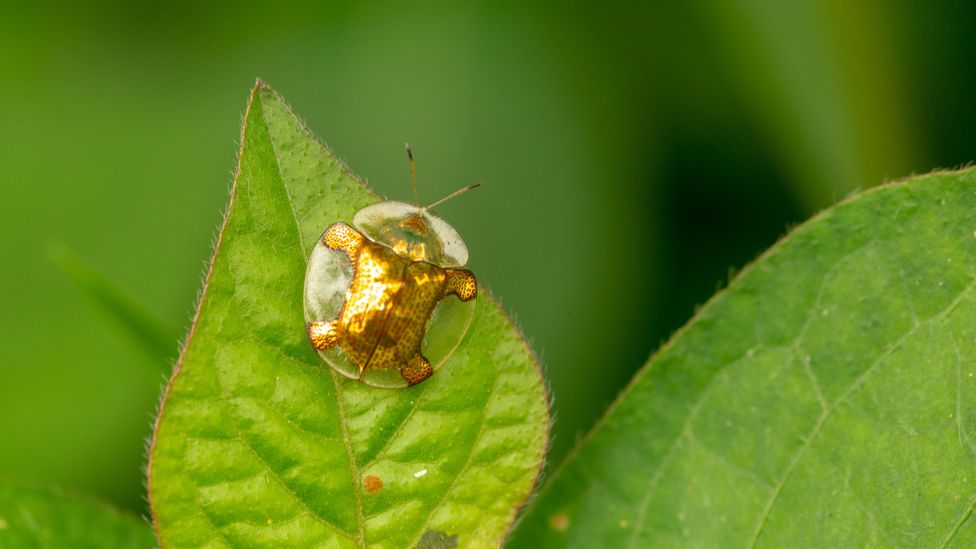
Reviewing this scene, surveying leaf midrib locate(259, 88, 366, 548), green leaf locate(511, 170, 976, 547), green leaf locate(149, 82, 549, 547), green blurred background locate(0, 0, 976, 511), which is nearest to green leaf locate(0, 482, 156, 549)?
green leaf locate(149, 82, 549, 547)

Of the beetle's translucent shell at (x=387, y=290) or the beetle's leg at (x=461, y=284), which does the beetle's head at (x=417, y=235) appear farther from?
the beetle's leg at (x=461, y=284)

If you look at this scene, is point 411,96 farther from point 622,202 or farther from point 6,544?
point 6,544

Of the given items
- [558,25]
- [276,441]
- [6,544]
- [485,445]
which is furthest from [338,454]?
[558,25]

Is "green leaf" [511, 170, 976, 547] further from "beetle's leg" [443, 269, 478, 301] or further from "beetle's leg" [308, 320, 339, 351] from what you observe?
"beetle's leg" [308, 320, 339, 351]

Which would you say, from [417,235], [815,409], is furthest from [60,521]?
[815,409]

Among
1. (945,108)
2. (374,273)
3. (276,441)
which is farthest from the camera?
(945,108)
